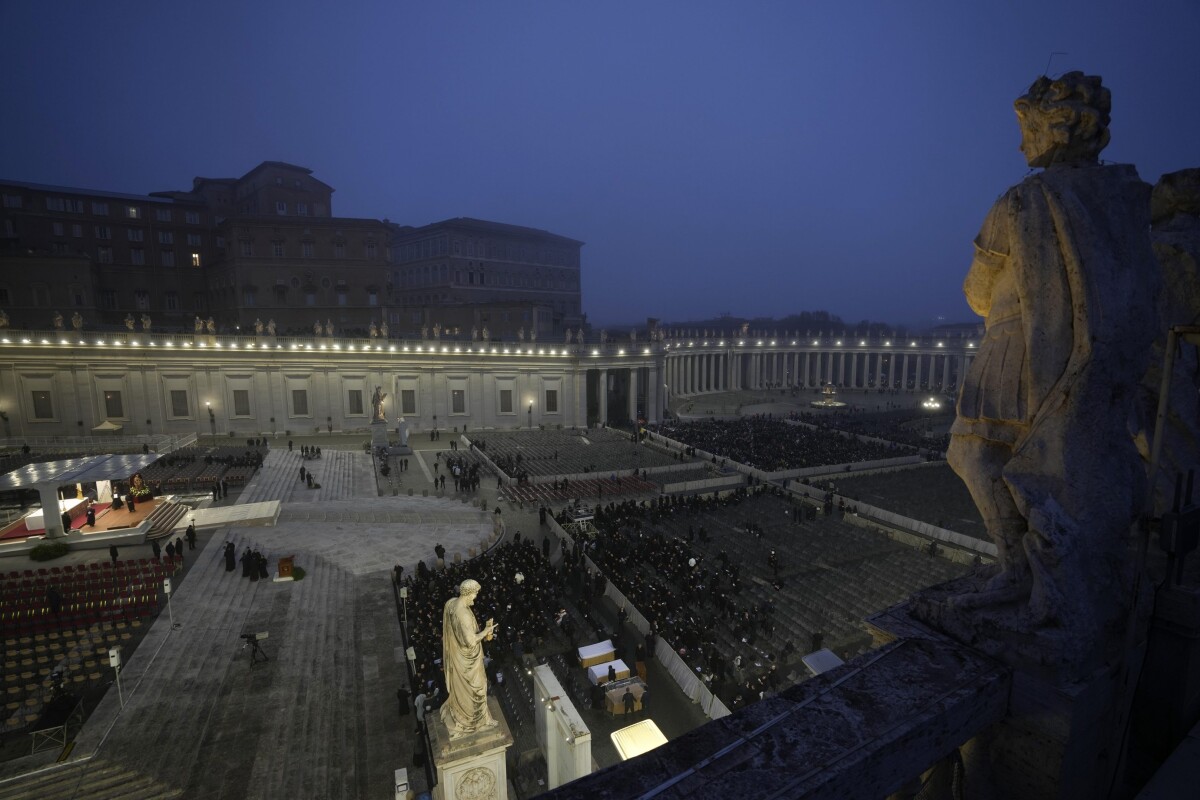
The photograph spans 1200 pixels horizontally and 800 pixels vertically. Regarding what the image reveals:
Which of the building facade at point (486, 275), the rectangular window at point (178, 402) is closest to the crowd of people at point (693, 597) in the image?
the rectangular window at point (178, 402)

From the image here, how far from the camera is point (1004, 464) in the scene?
3.78 m

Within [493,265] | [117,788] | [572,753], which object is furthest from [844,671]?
[493,265]

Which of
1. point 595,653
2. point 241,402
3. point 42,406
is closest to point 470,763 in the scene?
point 595,653

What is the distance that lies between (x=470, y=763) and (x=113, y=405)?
49.5 meters

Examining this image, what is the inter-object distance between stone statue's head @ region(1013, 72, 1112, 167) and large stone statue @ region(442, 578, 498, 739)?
7.89 meters

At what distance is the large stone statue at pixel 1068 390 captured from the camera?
331 cm

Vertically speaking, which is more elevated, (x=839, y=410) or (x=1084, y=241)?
(x=1084, y=241)

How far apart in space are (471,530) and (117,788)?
15928 mm

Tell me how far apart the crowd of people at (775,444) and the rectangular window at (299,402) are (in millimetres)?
29579

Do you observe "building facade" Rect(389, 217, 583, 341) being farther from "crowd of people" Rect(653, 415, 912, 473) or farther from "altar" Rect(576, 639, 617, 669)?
"altar" Rect(576, 639, 617, 669)

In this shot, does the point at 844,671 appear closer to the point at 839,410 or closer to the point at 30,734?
the point at 30,734

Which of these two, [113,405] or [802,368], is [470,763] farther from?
[802,368]

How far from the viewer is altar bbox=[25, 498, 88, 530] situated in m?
22.4

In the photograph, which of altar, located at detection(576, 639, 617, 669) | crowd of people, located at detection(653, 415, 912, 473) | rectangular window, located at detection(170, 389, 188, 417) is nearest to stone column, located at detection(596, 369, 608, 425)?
crowd of people, located at detection(653, 415, 912, 473)
